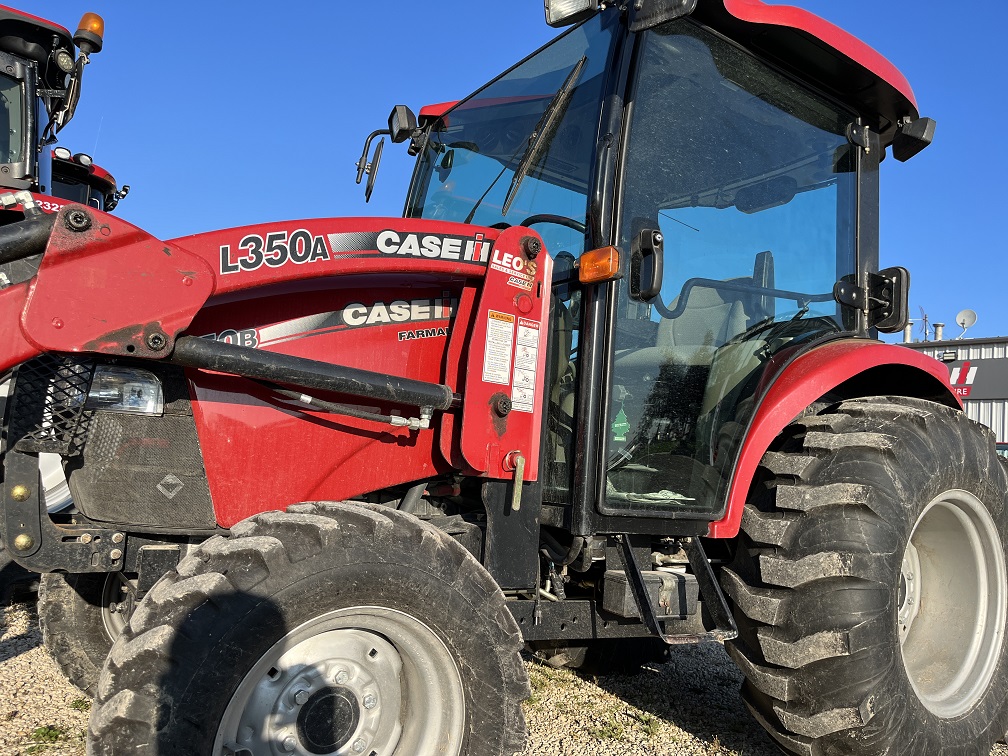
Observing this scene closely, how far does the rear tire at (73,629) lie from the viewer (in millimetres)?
3113

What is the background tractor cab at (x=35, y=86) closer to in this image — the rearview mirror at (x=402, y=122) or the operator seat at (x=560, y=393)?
the rearview mirror at (x=402, y=122)

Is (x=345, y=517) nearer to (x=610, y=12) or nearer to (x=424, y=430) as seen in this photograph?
(x=424, y=430)

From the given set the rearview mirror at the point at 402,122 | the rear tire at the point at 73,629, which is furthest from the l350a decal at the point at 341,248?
the rear tire at the point at 73,629

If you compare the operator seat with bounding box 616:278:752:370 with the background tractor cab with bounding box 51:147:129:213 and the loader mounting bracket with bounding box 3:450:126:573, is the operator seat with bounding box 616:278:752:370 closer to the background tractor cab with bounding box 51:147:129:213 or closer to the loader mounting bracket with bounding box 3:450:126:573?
the loader mounting bracket with bounding box 3:450:126:573

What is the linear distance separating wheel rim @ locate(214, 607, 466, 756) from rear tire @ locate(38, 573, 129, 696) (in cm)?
129

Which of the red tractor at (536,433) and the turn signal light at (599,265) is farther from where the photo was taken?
the turn signal light at (599,265)

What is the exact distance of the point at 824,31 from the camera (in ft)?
9.96

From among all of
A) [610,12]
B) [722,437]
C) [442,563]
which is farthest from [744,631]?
[610,12]

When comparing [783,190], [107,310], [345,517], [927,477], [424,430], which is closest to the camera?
[107,310]

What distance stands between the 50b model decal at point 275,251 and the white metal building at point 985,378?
1641 cm

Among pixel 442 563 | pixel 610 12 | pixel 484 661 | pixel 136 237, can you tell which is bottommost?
pixel 484 661

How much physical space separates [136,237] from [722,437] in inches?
79.9

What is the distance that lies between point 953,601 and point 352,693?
2.46 m

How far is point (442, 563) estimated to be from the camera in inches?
89.6
